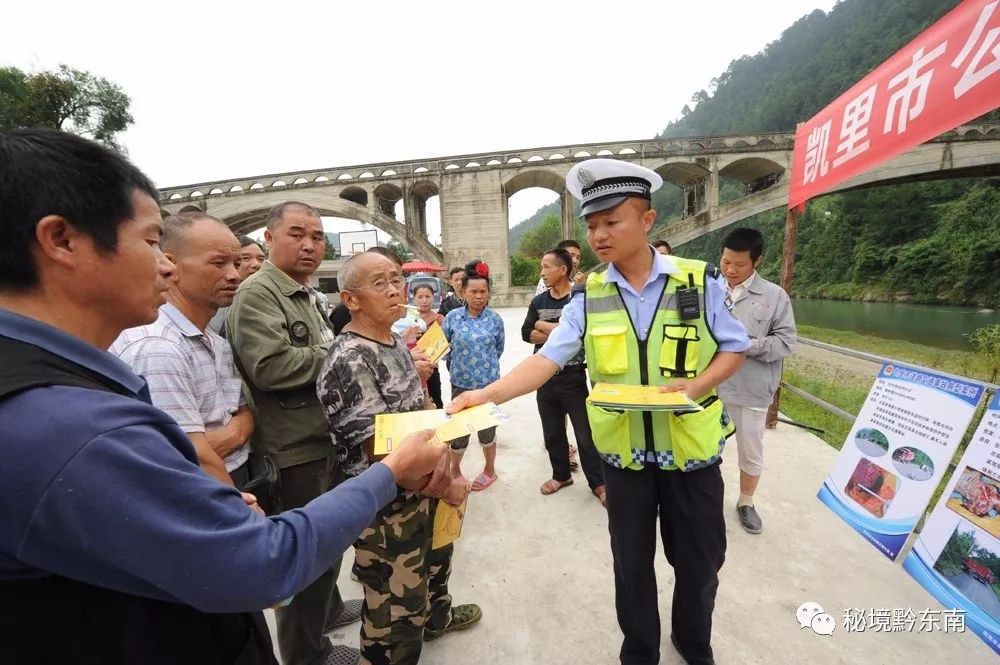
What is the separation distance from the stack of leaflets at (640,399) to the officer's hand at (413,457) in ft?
2.02

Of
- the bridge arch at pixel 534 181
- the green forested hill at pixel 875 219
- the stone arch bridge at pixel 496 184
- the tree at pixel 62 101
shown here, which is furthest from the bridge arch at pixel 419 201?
the green forested hill at pixel 875 219

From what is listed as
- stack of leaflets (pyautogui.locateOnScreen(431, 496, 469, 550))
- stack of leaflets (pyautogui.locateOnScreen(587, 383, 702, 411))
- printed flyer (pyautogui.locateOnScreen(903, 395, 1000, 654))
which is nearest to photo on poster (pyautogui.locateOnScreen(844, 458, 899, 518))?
printed flyer (pyautogui.locateOnScreen(903, 395, 1000, 654))

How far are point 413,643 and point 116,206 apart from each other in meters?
1.77

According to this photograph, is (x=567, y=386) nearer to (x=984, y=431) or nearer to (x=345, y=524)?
(x=984, y=431)

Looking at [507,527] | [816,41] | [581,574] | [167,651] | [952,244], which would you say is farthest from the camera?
[816,41]

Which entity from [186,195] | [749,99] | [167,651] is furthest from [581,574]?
[749,99]

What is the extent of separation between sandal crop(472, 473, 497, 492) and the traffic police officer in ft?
5.63

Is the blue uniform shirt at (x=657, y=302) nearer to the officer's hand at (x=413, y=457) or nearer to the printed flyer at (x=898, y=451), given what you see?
the officer's hand at (x=413, y=457)

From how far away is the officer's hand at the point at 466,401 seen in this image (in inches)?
63.3

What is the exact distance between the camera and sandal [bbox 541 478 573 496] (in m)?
3.32

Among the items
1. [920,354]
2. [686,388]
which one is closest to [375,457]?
[686,388]

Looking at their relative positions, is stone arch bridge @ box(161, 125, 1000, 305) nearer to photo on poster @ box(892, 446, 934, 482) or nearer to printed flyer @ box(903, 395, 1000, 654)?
photo on poster @ box(892, 446, 934, 482)

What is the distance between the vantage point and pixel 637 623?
177 cm

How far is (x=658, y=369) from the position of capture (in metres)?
1.68
